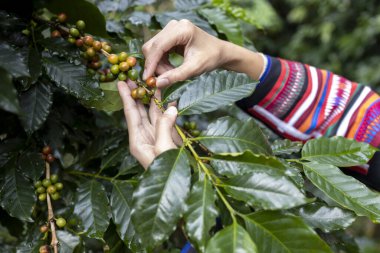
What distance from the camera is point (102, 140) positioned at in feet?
3.36

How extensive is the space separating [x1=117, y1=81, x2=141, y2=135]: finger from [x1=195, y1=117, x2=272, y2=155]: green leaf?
0.46 feet

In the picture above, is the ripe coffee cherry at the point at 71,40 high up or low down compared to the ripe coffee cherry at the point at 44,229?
up

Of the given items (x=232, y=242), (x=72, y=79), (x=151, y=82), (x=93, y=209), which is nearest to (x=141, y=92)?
(x=151, y=82)

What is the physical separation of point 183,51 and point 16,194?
456 mm

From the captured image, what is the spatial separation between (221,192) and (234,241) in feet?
0.35

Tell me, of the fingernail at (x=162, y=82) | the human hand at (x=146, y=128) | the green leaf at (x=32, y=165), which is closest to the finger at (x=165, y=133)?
the human hand at (x=146, y=128)

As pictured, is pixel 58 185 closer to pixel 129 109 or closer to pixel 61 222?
pixel 61 222

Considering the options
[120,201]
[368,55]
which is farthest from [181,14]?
[368,55]

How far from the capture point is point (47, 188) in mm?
878

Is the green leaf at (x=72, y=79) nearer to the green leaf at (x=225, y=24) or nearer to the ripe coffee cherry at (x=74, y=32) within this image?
the ripe coffee cherry at (x=74, y=32)

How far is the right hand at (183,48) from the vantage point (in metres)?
0.85

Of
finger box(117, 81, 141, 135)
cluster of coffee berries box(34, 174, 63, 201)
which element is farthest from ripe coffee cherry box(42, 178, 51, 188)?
finger box(117, 81, 141, 135)

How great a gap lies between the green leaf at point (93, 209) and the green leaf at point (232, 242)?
0.29 meters

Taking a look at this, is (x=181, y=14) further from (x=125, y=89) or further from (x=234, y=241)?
(x=234, y=241)
